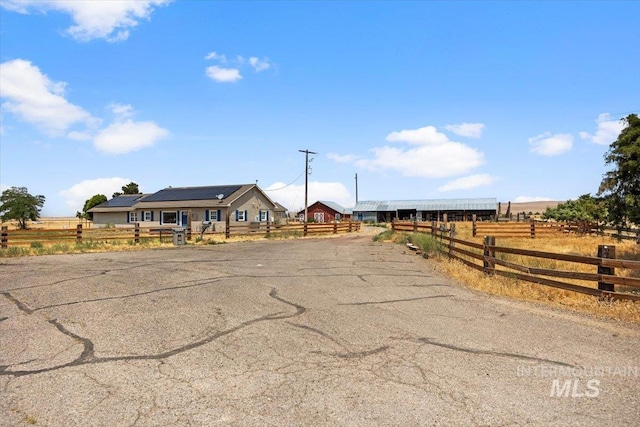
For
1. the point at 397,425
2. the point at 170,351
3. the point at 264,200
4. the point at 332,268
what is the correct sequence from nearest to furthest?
the point at 397,425 → the point at 170,351 → the point at 332,268 → the point at 264,200

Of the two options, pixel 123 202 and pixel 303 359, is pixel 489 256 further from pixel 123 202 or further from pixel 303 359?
pixel 123 202

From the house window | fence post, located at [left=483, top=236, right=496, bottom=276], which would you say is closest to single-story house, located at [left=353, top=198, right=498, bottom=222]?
the house window

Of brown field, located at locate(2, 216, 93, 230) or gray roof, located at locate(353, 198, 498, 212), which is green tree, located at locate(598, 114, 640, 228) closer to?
brown field, located at locate(2, 216, 93, 230)

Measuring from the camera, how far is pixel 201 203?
140 ft

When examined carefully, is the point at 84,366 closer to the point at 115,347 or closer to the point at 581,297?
the point at 115,347

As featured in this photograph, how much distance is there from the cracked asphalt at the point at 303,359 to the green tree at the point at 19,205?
57982 millimetres

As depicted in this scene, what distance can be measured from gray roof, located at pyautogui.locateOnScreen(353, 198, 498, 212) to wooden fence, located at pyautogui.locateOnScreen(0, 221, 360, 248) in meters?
34.3

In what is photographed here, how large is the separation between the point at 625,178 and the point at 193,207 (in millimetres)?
35312

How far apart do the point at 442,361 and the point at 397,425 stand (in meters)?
1.68

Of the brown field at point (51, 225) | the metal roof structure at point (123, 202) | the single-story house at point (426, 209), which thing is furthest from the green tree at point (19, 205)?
the single-story house at point (426, 209)

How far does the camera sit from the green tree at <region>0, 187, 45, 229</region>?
57156 mm

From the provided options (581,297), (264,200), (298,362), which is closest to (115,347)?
(298,362)

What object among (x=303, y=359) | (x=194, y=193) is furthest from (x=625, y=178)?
(x=194, y=193)

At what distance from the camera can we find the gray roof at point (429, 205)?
77.2m
